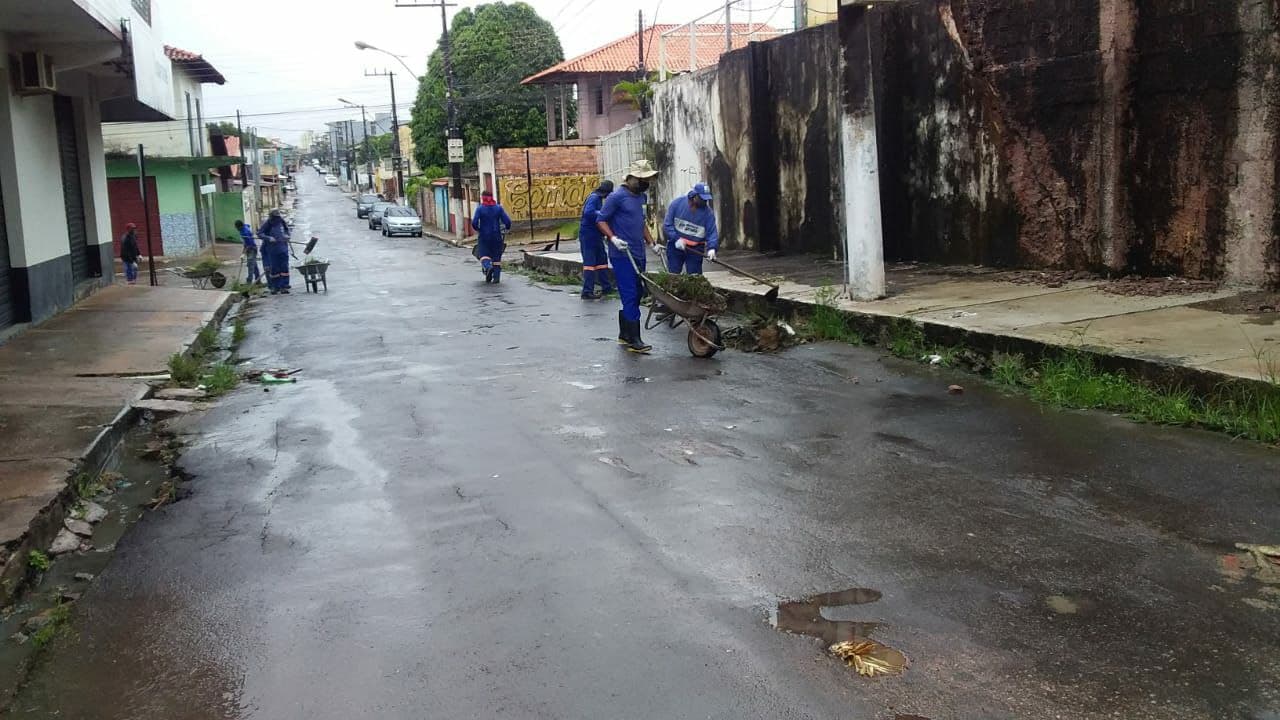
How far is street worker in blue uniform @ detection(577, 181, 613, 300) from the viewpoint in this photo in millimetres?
15555

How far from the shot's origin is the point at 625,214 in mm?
11367

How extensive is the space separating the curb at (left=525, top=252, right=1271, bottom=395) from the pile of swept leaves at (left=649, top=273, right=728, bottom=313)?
64.5 inches

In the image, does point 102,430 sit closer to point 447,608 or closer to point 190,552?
point 190,552

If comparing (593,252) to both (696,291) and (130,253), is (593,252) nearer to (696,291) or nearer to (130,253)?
(696,291)

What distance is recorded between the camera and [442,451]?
7.22 m

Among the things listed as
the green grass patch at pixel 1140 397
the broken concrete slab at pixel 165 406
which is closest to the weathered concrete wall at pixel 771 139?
the green grass patch at pixel 1140 397

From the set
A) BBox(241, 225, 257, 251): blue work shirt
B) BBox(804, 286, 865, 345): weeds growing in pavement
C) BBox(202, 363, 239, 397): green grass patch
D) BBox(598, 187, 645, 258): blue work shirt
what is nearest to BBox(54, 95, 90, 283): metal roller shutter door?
BBox(202, 363, 239, 397): green grass patch

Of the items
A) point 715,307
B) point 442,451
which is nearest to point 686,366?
point 715,307

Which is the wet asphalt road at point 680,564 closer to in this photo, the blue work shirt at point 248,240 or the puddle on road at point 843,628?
the puddle on road at point 843,628

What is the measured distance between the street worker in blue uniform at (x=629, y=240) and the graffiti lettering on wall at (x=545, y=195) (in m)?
27.6

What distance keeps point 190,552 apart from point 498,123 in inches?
1958

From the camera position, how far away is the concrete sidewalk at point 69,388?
19.8 ft

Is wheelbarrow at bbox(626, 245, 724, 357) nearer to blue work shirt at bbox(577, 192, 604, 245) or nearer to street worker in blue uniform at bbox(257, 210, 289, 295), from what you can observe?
blue work shirt at bbox(577, 192, 604, 245)

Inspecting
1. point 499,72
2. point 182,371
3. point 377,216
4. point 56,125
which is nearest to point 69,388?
point 182,371
